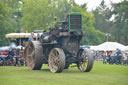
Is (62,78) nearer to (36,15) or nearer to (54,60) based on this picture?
(54,60)

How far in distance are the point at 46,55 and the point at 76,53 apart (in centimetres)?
182

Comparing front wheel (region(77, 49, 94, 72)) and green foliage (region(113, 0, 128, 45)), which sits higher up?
green foliage (region(113, 0, 128, 45))

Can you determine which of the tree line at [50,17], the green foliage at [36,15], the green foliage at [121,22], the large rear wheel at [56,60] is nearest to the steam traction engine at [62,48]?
the large rear wheel at [56,60]

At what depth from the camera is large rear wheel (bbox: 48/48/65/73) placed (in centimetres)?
1725

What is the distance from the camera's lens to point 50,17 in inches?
2618

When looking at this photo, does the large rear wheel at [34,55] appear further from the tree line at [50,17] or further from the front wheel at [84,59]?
the tree line at [50,17]

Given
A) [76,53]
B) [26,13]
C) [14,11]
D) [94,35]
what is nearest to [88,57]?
[76,53]

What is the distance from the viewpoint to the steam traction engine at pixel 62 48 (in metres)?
17.9

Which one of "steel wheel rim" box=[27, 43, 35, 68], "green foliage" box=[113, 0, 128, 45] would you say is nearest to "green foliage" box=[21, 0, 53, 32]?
"green foliage" box=[113, 0, 128, 45]

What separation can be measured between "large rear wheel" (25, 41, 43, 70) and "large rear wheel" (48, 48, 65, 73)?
2.84 ft

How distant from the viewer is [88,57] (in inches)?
702

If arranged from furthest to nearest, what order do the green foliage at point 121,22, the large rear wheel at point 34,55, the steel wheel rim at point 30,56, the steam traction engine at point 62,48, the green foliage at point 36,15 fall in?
1. the green foliage at point 121,22
2. the green foliage at point 36,15
3. the steel wheel rim at point 30,56
4. the large rear wheel at point 34,55
5. the steam traction engine at point 62,48

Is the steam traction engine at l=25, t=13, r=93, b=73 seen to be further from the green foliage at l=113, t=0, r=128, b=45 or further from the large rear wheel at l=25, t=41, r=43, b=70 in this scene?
the green foliage at l=113, t=0, r=128, b=45

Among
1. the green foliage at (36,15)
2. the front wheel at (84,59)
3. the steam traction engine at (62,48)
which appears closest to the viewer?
the front wheel at (84,59)
